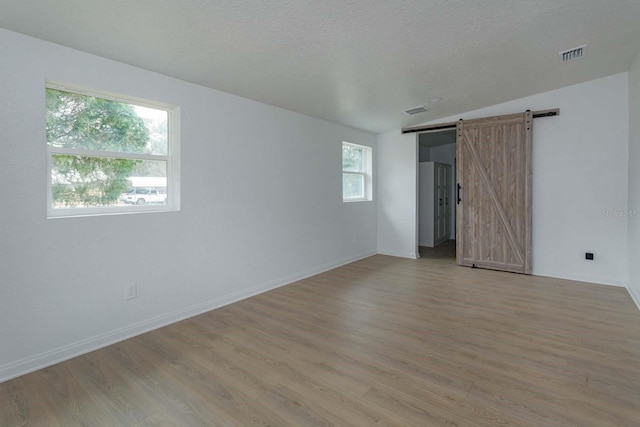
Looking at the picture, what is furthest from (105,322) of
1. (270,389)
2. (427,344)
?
(427,344)

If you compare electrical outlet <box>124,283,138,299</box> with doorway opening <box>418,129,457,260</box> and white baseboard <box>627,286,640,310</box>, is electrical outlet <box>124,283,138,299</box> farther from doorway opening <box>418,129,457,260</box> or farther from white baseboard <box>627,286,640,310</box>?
doorway opening <box>418,129,457,260</box>

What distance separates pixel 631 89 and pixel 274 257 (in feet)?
16.0

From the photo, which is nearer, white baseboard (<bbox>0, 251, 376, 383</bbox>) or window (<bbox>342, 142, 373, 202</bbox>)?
white baseboard (<bbox>0, 251, 376, 383</bbox>)

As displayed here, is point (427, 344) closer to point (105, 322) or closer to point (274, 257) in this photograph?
point (274, 257)

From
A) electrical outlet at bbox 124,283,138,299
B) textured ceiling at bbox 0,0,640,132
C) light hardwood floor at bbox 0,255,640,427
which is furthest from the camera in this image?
→ electrical outlet at bbox 124,283,138,299

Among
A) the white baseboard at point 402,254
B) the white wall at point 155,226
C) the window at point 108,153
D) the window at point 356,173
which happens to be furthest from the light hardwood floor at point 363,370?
the window at point 356,173

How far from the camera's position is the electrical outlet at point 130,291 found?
281cm

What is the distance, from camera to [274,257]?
13.9ft

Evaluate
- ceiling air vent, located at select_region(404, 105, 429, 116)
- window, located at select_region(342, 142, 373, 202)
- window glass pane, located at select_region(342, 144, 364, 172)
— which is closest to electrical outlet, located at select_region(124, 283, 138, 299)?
window, located at select_region(342, 142, 373, 202)

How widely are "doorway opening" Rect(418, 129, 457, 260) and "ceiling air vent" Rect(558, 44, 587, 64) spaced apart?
315cm

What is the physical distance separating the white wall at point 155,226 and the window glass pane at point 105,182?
169mm

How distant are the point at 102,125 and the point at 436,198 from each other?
6563mm

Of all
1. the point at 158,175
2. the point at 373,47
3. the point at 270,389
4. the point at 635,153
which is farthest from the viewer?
the point at 635,153

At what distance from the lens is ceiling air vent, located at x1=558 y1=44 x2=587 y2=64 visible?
331 centimetres
